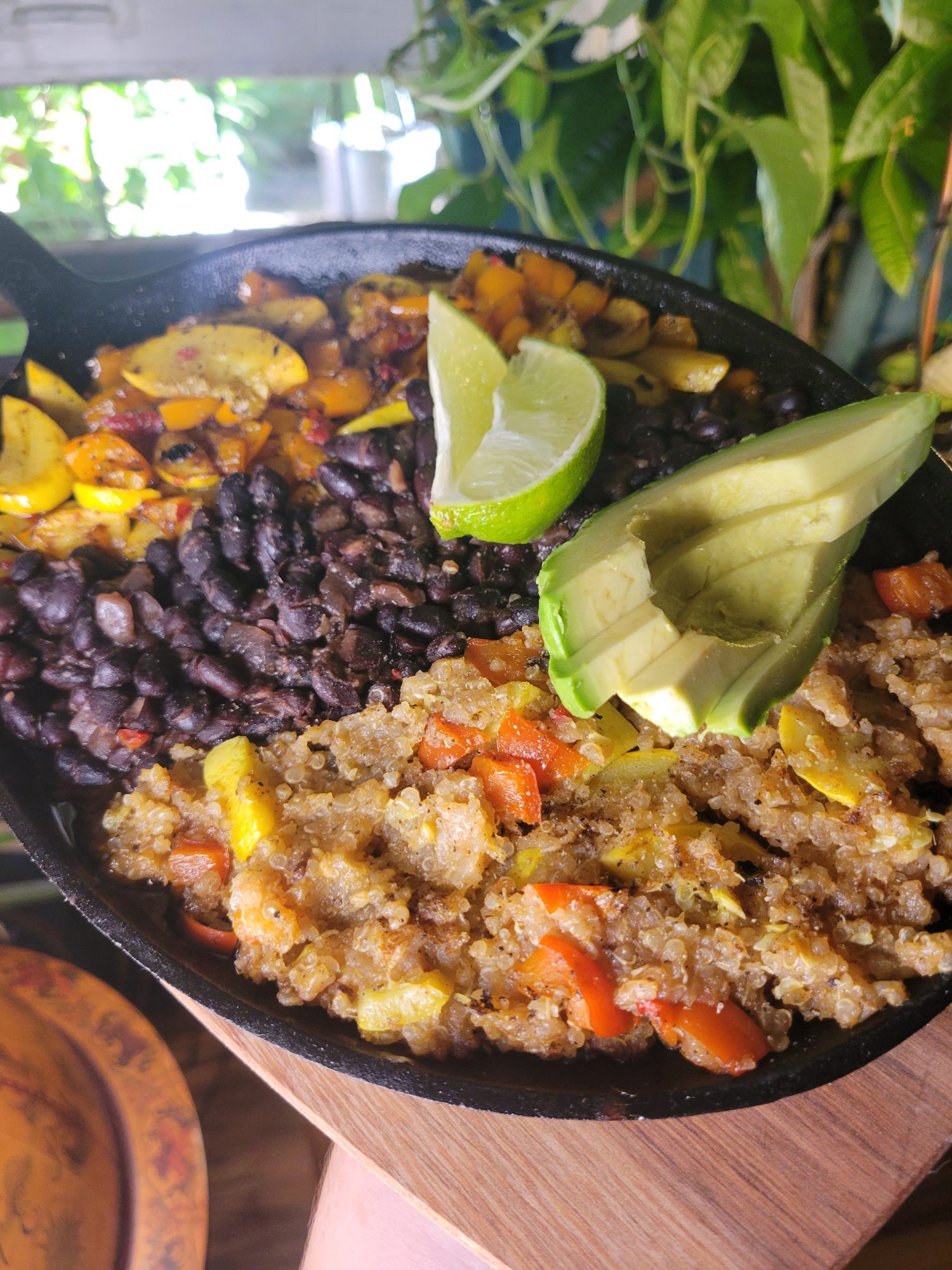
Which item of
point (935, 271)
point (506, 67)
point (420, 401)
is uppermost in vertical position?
point (506, 67)

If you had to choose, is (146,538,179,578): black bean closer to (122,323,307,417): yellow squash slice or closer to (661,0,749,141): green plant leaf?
(122,323,307,417): yellow squash slice

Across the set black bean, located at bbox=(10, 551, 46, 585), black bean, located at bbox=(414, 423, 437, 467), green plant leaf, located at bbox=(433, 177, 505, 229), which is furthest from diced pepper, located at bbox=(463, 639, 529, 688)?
green plant leaf, located at bbox=(433, 177, 505, 229)

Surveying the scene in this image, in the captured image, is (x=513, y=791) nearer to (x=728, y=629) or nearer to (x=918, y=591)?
(x=728, y=629)

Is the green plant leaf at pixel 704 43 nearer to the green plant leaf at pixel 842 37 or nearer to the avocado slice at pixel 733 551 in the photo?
the green plant leaf at pixel 842 37

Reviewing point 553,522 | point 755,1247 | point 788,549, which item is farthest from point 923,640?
point 755,1247

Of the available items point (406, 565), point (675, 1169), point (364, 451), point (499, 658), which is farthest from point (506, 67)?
point (675, 1169)

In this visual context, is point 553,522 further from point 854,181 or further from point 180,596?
point 854,181
